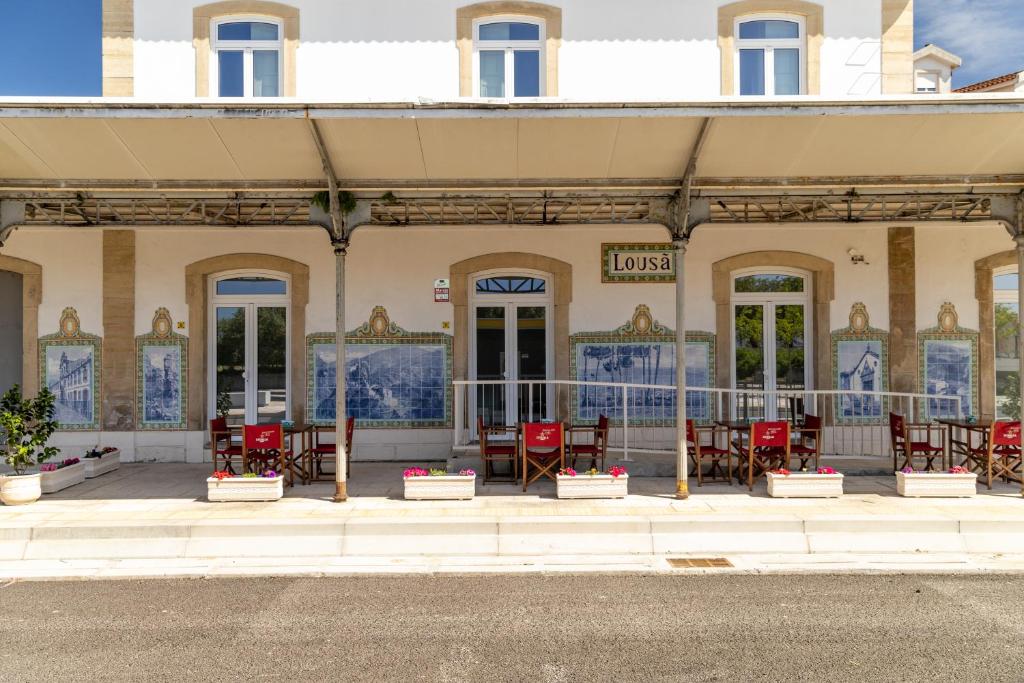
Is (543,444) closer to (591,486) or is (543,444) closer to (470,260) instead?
(591,486)

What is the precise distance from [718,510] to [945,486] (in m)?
2.59

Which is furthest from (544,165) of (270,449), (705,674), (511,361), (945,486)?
(945,486)

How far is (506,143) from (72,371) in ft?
24.1

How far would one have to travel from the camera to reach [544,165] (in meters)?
6.54

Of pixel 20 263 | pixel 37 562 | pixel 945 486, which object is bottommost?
pixel 37 562

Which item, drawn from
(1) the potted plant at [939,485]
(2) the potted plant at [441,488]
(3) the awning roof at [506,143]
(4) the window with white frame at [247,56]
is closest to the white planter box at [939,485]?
(1) the potted plant at [939,485]

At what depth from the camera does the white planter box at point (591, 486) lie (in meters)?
6.68

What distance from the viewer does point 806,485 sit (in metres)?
6.70

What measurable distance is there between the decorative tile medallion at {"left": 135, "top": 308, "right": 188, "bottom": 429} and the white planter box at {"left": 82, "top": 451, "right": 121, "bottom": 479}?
25.8 inches

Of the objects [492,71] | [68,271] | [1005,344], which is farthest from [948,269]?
[68,271]

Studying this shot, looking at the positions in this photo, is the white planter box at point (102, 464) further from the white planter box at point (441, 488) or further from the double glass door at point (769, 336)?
the double glass door at point (769, 336)

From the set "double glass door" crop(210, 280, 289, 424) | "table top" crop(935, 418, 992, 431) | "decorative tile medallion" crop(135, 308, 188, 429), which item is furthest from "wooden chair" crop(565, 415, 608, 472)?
"decorative tile medallion" crop(135, 308, 188, 429)

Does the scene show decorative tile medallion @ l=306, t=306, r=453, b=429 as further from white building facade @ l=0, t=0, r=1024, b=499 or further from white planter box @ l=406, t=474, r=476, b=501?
white planter box @ l=406, t=474, r=476, b=501

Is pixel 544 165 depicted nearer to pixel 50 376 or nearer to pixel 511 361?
pixel 511 361
